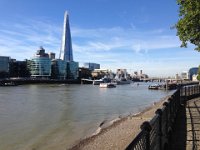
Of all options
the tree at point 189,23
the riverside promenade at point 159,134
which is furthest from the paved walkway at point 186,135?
the tree at point 189,23

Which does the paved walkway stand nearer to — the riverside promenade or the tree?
the riverside promenade

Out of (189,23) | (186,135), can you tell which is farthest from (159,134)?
(189,23)

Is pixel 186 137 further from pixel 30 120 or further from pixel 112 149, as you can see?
pixel 30 120

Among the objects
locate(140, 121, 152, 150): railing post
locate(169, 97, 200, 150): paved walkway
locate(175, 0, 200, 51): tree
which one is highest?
locate(175, 0, 200, 51): tree

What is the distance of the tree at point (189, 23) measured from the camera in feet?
51.8

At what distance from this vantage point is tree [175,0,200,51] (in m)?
15.8

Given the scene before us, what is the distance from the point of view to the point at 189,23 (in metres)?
16.2

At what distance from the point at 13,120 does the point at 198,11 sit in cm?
2364

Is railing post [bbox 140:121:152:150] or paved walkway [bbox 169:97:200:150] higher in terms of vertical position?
railing post [bbox 140:121:152:150]

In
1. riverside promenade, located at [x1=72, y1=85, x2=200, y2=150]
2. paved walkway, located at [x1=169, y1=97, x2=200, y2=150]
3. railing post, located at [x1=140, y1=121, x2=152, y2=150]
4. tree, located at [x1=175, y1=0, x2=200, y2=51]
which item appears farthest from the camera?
tree, located at [x1=175, y1=0, x2=200, y2=51]

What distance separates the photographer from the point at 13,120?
32.1 m

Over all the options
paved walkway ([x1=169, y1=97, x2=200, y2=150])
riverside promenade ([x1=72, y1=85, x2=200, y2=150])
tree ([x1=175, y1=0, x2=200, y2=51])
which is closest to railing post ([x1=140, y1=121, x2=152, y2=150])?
Result: riverside promenade ([x1=72, y1=85, x2=200, y2=150])

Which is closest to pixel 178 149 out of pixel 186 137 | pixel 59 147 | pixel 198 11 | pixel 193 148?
pixel 193 148

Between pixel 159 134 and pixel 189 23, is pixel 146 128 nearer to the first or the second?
pixel 159 134
